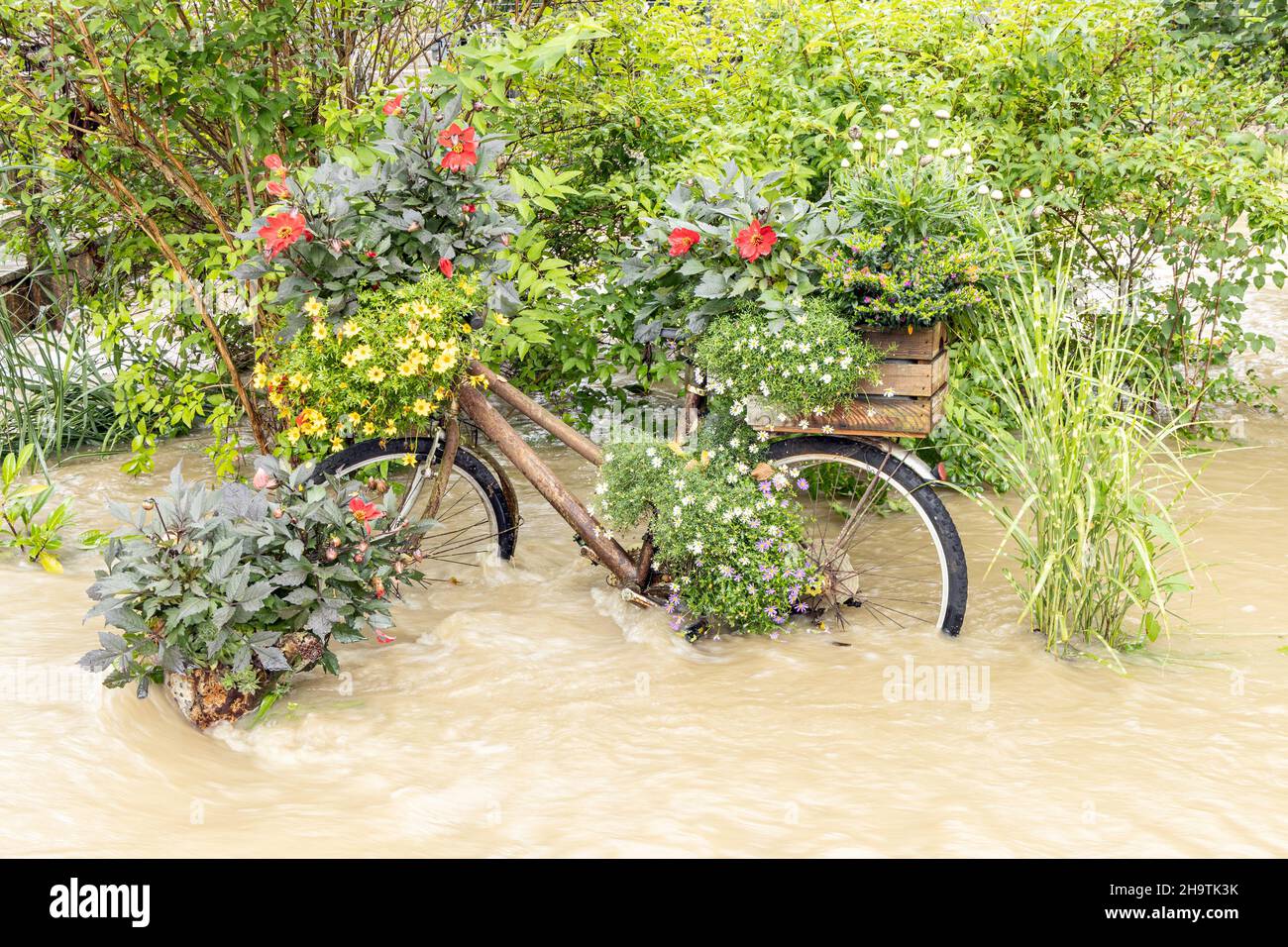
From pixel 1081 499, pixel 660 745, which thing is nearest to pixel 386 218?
pixel 660 745

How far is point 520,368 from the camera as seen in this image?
5512mm

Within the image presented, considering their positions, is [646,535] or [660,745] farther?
[646,535]

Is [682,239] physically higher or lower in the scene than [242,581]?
higher

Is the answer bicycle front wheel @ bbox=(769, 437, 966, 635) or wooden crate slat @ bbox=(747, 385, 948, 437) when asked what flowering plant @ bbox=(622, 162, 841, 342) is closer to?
wooden crate slat @ bbox=(747, 385, 948, 437)

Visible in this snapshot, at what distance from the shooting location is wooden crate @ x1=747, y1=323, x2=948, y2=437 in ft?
11.8

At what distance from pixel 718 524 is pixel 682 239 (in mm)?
891

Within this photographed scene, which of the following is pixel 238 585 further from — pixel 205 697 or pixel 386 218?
pixel 386 218

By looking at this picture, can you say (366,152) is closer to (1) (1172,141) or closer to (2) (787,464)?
(2) (787,464)

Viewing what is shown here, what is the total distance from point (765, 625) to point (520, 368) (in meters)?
2.22

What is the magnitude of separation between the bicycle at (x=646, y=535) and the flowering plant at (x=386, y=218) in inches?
16.3

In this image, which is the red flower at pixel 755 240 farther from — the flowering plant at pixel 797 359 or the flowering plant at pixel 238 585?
the flowering plant at pixel 238 585

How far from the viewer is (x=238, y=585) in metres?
3.13

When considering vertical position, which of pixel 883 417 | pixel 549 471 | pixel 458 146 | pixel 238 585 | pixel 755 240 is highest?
pixel 458 146

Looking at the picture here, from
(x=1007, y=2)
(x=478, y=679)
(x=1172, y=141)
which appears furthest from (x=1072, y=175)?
(x=478, y=679)
